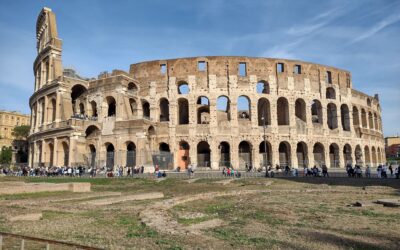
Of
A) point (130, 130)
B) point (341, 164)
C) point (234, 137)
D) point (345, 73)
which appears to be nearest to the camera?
point (130, 130)

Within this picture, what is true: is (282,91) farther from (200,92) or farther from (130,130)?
(130,130)

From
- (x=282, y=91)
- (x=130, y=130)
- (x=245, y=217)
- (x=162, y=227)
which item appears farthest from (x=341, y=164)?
(x=162, y=227)

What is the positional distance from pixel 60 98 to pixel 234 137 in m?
19.5

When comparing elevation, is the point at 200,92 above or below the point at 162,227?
above

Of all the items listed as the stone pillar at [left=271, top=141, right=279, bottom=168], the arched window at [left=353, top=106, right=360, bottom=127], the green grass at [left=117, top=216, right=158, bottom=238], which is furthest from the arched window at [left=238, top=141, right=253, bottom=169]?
the green grass at [left=117, top=216, right=158, bottom=238]

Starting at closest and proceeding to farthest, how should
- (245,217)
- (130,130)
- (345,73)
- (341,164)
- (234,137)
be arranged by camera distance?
(245,217), (130,130), (234,137), (341,164), (345,73)

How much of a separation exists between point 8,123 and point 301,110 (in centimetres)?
6699

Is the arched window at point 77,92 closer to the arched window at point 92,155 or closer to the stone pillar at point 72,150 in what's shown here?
the arched window at point 92,155

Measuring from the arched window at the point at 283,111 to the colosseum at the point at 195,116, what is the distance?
0.12 meters

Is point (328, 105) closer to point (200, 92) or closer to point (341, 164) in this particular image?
point (341, 164)

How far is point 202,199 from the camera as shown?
45.8 ft

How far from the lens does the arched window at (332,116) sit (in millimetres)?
39156

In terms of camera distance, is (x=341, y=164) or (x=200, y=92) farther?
(x=341, y=164)

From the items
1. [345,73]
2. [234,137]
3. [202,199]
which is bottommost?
[202,199]
